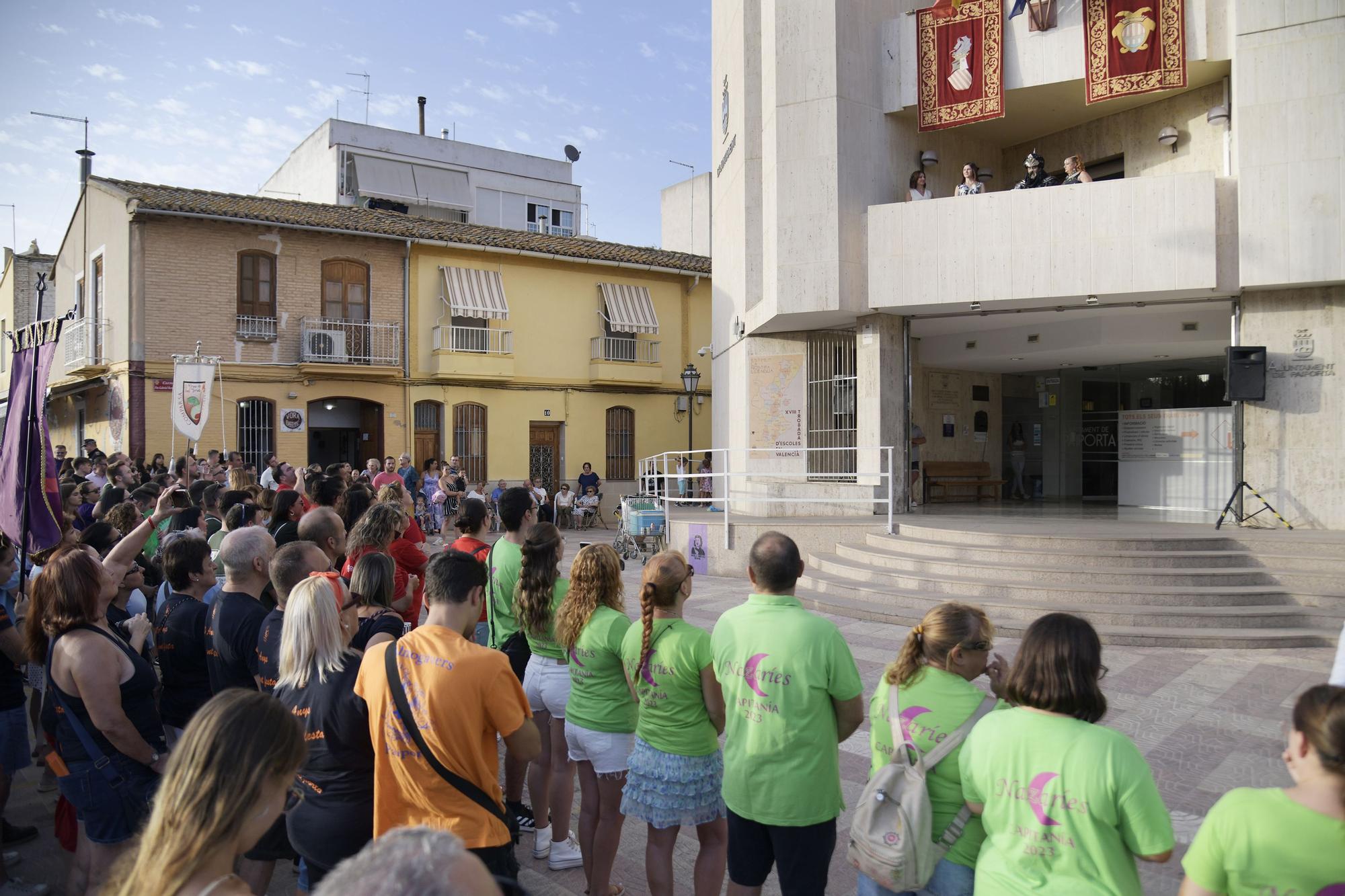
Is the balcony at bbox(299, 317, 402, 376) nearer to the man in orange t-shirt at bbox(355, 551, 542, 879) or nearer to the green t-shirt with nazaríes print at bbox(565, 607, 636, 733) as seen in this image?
the green t-shirt with nazaríes print at bbox(565, 607, 636, 733)

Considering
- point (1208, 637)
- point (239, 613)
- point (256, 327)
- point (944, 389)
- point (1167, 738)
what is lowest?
point (1167, 738)

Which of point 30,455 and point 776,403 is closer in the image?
point 30,455

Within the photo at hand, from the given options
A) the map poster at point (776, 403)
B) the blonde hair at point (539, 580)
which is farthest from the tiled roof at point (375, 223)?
the blonde hair at point (539, 580)

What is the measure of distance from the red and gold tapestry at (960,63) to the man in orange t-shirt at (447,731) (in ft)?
41.5

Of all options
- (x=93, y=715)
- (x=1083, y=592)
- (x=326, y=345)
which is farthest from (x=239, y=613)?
(x=326, y=345)

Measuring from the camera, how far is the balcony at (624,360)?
24547mm

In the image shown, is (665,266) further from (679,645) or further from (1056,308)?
(679,645)

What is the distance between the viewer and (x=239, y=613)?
3752 mm

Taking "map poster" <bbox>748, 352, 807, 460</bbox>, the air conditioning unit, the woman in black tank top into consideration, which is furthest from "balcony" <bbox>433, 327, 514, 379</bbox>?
the woman in black tank top

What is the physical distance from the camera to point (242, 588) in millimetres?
3826

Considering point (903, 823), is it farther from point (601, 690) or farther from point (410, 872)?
point (410, 872)

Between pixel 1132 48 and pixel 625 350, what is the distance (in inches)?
615

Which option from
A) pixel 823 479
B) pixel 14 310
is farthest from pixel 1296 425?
pixel 14 310

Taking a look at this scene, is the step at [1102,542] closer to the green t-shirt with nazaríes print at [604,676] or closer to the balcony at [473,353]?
the green t-shirt with nazaríes print at [604,676]
